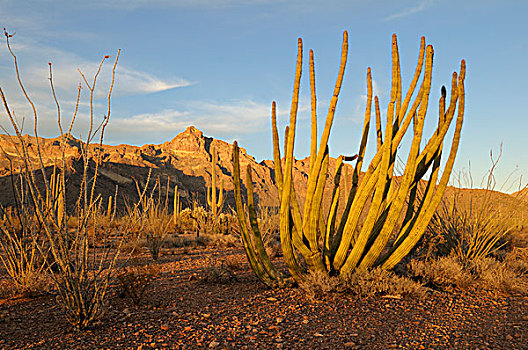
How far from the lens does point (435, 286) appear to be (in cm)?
587

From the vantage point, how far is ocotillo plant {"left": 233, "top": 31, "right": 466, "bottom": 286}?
5289mm

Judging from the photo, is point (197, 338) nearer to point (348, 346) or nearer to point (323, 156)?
point (348, 346)

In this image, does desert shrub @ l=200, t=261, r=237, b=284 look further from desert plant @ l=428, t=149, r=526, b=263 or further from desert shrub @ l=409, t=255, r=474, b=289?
desert plant @ l=428, t=149, r=526, b=263

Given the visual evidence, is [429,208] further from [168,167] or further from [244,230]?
[168,167]

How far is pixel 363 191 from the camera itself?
Result: 5527mm

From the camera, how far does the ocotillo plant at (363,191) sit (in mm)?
5289

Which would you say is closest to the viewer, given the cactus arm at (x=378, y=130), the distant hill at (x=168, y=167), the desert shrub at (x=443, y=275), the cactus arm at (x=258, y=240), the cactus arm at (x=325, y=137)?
the cactus arm at (x=325, y=137)

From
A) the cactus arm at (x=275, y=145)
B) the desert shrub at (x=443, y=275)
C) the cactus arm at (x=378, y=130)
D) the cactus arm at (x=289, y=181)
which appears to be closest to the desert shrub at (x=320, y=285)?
the cactus arm at (x=289, y=181)

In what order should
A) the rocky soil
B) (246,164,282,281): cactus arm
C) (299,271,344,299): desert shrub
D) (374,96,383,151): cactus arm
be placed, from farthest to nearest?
(374,96,383,151): cactus arm, (246,164,282,281): cactus arm, (299,271,344,299): desert shrub, the rocky soil

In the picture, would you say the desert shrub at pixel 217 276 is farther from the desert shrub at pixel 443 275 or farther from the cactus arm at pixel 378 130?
the cactus arm at pixel 378 130

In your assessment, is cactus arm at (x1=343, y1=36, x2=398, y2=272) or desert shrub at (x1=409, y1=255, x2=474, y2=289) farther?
desert shrub at (x1=409, y1=255, x2=474, y2=289)

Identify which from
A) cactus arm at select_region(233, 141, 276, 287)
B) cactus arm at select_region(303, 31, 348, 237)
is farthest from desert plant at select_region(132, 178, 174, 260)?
cactus arm at select_region(303, 31, 348, 237)

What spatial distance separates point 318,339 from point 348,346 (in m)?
0.29

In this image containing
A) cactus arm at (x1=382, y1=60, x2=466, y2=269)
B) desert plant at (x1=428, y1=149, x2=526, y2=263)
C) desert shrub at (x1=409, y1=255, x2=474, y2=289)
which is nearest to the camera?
cactus arm at (x1=382, y1=60, x2=466, y2=269)
